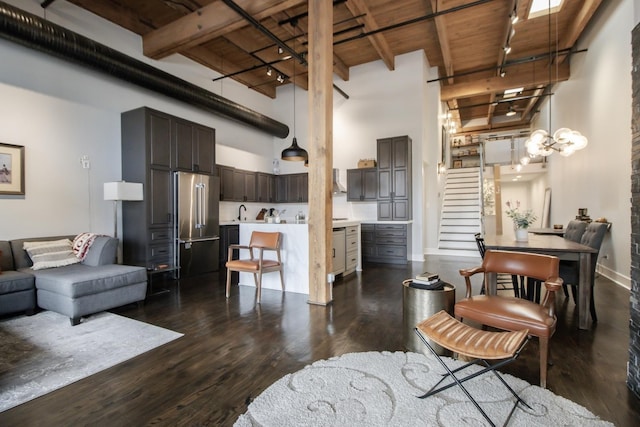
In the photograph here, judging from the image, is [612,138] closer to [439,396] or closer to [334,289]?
[334,289]

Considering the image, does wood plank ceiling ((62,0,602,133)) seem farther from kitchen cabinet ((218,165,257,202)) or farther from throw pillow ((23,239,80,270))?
throw pillow ((23,239,80,270))

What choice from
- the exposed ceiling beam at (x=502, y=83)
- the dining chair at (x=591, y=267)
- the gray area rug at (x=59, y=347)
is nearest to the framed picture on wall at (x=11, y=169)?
the gray area rug at (x=59, y=347)

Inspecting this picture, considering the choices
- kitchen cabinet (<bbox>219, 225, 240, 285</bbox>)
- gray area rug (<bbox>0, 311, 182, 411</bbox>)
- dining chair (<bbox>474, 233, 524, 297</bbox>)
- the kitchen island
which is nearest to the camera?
gray area rug (<bbox>0, 311, 182, 411</bbox>)

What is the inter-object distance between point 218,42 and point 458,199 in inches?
318

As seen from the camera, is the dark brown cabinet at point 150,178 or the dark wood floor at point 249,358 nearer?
the dark wood floor at point 249,358

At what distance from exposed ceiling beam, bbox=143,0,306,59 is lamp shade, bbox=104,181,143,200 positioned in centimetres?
262

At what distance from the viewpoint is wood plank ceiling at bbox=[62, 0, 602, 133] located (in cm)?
495

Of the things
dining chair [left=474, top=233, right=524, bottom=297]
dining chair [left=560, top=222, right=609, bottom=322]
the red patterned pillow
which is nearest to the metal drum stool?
dining chair [left=474, top=233, right=524, bottom=297]

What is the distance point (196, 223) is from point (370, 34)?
4.62 meters

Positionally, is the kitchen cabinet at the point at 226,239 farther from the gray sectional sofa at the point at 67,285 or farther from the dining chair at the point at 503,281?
the dining chair at the point at 503,281

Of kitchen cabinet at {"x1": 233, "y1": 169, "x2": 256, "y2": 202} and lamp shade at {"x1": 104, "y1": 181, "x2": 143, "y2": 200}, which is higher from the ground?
kitchen cabinet at {"x1": 233, "y1": 169, "x2": 256, "y2": 202}

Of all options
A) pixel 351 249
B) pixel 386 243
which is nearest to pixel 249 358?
pixel 351 249

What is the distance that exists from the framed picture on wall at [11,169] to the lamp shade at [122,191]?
0.95 m

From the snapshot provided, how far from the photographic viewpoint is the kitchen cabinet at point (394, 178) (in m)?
6.75
